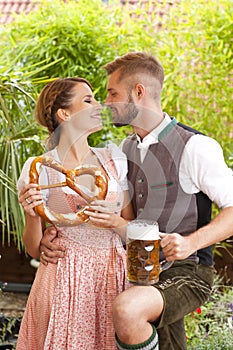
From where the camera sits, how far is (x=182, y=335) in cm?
232

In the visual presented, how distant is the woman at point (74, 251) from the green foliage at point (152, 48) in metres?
1.59

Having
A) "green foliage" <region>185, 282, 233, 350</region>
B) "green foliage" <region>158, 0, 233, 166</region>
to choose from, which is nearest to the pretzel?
"green foliage" <region>185, 282, 233, 350</region>

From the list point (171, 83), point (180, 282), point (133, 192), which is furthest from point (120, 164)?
point (171, 83)

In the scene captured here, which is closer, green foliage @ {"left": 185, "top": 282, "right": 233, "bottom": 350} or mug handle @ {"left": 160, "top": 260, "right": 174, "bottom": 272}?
mug handle @ {"left": 160, "top": 260, "right": 174, "bottom": 272}

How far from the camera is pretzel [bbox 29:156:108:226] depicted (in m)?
2.12

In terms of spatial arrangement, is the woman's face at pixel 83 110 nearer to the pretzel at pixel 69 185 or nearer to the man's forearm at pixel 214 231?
the pretzel at pixel 69 185

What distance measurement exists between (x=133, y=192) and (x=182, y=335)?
→ 57 cm

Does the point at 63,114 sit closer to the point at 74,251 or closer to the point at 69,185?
the point at 69,185

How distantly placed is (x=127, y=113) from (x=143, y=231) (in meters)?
0.62

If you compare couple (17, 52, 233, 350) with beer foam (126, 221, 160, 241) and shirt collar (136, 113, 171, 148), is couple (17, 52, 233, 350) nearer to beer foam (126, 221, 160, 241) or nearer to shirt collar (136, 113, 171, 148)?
shirt collar (136, 113, 171, 148)

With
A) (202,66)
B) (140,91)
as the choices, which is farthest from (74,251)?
(202,66)

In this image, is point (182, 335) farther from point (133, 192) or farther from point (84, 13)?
point (84, 13)

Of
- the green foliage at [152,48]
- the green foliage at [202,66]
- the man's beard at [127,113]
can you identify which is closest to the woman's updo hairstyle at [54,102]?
the man's beard at [127,113]

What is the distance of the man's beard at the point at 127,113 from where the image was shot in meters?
2.40
